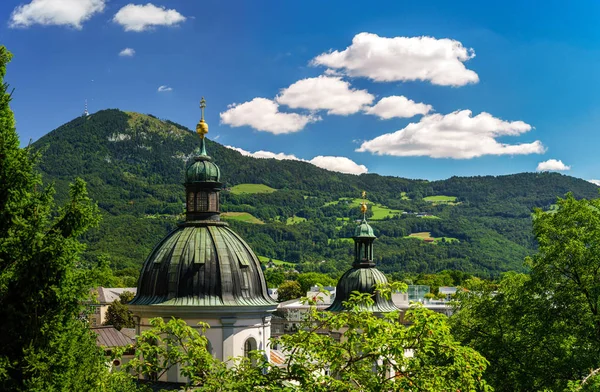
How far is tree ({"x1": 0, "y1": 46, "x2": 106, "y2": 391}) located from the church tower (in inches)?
480

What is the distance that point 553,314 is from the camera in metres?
23.4

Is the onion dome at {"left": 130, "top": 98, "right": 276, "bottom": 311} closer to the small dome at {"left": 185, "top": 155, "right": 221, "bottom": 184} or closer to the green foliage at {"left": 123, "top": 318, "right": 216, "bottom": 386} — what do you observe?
the small dome at {"left": 185, "top": 155, "right": 221, "bottom": 184}

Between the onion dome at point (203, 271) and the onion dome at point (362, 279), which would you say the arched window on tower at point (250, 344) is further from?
the onion dome at point (362, 279)

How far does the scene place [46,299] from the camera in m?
12.8

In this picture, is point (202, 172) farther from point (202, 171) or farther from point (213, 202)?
point (213, 202)

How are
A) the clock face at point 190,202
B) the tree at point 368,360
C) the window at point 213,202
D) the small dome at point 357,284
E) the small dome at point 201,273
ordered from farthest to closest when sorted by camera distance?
the small dome at point 357,284, the clock face at point 190,202, the window at point 213,202, the small dome at point 201,273, the tree at point 368,360

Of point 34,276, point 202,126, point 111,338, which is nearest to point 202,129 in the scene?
point 202,126

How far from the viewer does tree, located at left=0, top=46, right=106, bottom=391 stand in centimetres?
1253

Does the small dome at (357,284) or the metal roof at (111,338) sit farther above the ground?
the small dome at (357,284)

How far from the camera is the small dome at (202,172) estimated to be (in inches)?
1142

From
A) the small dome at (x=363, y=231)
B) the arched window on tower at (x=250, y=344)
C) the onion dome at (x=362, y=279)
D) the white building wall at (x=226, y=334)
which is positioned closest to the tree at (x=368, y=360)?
the white building wall at (x=226, y=334)

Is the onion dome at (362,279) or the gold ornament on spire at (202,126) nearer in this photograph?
the gold ornament on spire at (202,126)

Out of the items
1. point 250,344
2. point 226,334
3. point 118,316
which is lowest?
point 118,316

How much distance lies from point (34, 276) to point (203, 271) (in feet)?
45.3
